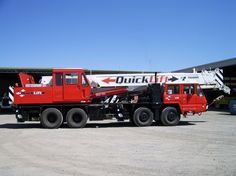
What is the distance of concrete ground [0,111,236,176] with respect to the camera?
8.47m

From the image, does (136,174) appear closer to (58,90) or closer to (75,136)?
(75,136)

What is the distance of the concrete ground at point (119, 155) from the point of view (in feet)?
27.8

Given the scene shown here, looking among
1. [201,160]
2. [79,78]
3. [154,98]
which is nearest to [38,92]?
[79,78]

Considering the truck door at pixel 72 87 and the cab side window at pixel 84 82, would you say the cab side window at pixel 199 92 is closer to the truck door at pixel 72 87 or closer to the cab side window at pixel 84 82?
the cab side window at pixel 84 82

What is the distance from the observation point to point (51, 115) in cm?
1894

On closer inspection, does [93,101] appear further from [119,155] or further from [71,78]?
A: [119,155]

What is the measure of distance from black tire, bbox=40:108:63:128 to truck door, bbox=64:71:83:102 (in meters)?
0.86

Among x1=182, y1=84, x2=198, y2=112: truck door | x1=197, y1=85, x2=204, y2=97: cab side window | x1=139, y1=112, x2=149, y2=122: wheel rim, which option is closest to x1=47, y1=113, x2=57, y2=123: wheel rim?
x1=139, y1=112, x2=149, y2=122: wheel rim

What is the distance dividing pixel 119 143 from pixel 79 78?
21.9 ft

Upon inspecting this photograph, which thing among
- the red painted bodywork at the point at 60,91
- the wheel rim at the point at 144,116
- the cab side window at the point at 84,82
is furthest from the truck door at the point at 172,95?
the cab side window at the point at 84,82

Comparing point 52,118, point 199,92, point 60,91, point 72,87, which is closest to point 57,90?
Result: point 60,91

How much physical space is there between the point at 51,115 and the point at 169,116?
245 inches

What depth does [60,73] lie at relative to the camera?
18.6m

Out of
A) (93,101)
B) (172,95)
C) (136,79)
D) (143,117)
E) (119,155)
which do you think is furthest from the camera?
(136,79)
